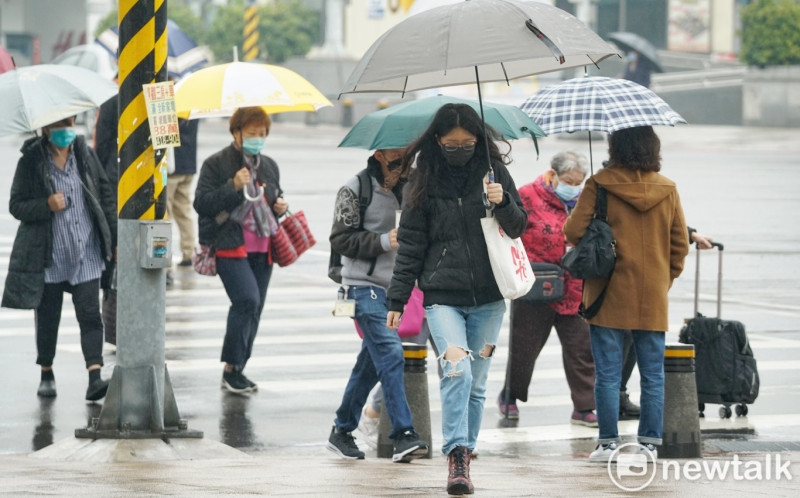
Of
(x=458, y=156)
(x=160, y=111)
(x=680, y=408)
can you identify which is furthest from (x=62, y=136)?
(x=680, y=408)

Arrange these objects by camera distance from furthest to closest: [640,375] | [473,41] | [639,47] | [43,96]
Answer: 1. [639,47]
2. [43,96]
3. [640,375]
4. [473,41]

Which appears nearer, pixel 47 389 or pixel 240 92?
pixel 240 92

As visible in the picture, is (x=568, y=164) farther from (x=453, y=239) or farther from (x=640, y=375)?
(x=453, y=239)

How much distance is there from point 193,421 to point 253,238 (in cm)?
147

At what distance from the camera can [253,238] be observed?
34.9 ft

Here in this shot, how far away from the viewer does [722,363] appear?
983cm

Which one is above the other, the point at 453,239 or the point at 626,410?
the point at 453,239

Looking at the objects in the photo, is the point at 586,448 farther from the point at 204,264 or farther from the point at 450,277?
the point at 204,264

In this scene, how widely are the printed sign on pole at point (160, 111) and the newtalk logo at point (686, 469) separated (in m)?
3.01

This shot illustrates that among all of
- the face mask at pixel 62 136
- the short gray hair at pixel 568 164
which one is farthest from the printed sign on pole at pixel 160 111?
the short gray hair at pixel 568 164

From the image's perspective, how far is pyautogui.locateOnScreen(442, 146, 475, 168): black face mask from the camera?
7492 millimetres

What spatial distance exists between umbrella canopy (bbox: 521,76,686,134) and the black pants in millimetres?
3283

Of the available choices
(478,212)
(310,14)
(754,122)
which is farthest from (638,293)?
(310,14)

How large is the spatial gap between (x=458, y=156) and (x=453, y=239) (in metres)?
0.41
